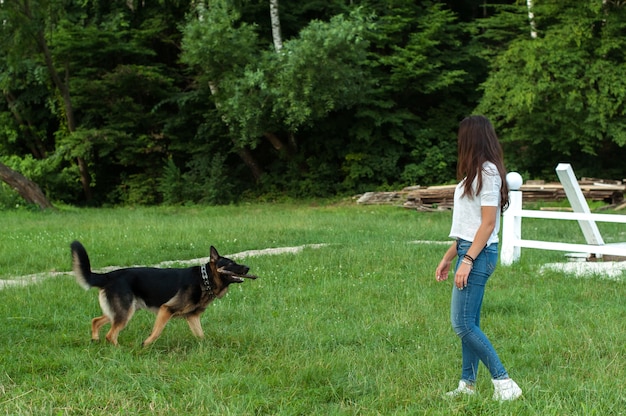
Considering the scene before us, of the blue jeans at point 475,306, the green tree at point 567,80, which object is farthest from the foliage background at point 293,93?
the blue jeans at point 475,306

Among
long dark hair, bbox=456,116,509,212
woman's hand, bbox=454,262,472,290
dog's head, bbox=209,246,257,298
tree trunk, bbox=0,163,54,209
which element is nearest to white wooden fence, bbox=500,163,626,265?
dog's head, bbox=209,246,257,298

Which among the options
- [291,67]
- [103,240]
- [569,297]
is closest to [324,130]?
[291,67]

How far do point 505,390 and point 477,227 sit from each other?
1.11 metres

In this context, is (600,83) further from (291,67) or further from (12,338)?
(12,338)

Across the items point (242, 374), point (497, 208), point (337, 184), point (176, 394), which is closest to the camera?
point (497, 208)

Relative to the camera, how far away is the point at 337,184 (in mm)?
28953

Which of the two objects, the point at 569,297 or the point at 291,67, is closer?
the point at 569,297

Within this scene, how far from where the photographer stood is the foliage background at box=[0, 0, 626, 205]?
2367 cm

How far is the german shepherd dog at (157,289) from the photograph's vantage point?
241 inches

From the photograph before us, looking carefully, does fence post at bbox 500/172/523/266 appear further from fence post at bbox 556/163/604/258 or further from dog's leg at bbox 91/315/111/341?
dog's leg at bbox 91/315/111/341

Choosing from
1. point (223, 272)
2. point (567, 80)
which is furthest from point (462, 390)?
point (567, 80)

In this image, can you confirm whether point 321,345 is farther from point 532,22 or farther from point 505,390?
point 532,22

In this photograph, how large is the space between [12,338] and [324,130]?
23567mm

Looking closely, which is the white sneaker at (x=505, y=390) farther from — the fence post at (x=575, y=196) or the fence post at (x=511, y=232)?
the fence post at (x=511, y=232)
